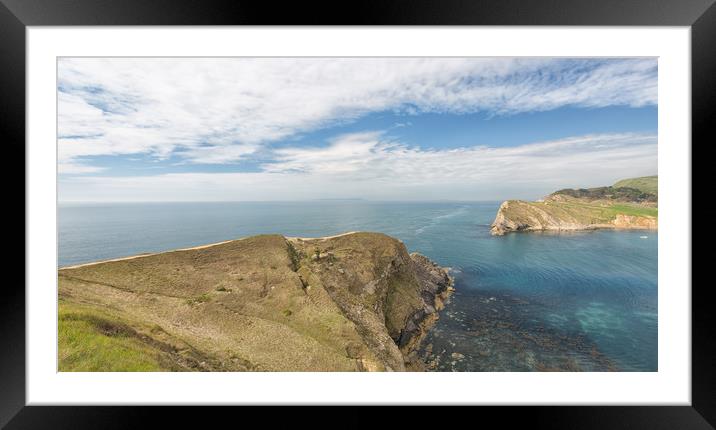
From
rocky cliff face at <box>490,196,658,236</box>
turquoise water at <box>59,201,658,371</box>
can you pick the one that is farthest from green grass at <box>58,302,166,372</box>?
rocky cliff face at <box>490,196,658,236</box>

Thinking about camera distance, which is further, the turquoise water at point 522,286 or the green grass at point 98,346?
the turquoise water at point 522,286

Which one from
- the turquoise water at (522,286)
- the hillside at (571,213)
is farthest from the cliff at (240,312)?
the hillside at (571,213)

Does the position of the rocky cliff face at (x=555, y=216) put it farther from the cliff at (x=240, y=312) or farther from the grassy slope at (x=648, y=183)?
the cliff at (x=240, y=312)

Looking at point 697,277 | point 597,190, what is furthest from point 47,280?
point 597,190

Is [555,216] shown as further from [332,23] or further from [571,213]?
[332,23]

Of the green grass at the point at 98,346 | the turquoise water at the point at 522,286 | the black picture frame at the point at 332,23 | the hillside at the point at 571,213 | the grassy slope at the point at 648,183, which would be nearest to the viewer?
the black picture frame at the point at 332,23

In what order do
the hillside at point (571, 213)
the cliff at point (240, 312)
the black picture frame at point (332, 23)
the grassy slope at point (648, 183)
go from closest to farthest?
the black picture frame at point (332, 23) → the grassy slope at point (648, 183) → the cliff at point (240, 312) → the hillside at point (571, 213)

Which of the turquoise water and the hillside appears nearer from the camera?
the turquoise water

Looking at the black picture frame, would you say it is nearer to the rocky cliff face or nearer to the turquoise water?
the turquoise water
